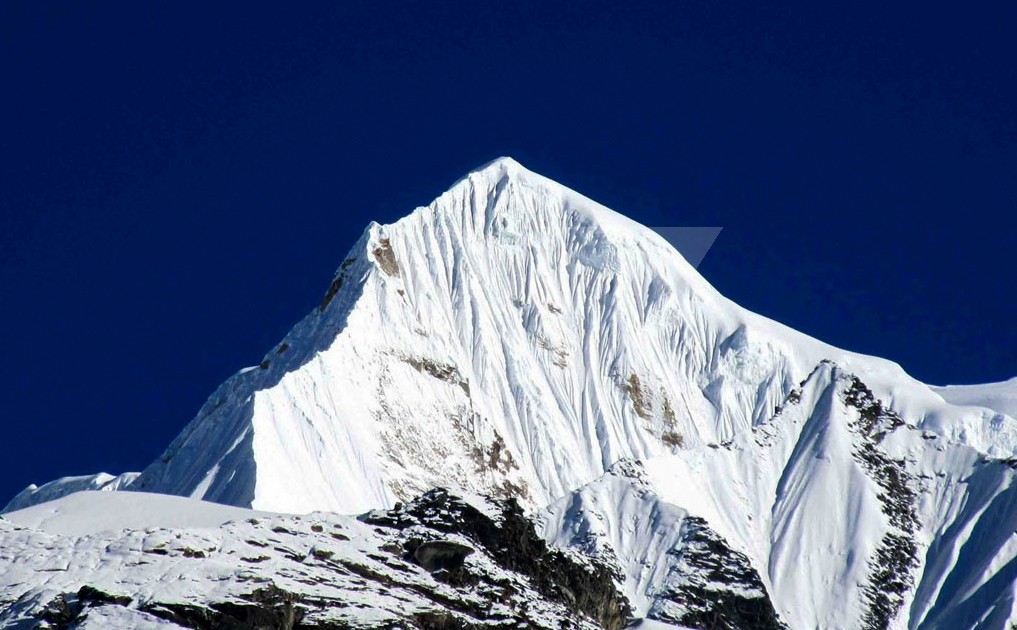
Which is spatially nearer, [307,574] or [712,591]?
[307,574]

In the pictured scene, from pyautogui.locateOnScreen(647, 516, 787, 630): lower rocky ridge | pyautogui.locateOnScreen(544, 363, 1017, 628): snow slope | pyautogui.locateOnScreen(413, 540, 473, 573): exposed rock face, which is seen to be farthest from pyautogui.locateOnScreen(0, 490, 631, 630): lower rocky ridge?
pyautogui.locateOnScreen(544, 363, 1017, 628): snow slope

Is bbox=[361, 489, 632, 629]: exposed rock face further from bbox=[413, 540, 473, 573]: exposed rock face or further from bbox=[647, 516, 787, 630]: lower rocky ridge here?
bbox=[647, 516, 787, 630]: lower rocky ridge

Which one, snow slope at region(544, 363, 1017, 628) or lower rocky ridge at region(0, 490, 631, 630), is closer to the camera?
lower rocky ridge at region(0, 490, 631, 630)

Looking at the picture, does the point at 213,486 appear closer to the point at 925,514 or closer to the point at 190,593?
the point at 925,514

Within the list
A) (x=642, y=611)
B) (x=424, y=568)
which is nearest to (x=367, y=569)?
(x=424, y=568)

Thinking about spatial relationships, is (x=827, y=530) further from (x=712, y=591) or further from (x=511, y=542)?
(x=511, y=542)

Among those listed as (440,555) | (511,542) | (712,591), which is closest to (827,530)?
(712,591)

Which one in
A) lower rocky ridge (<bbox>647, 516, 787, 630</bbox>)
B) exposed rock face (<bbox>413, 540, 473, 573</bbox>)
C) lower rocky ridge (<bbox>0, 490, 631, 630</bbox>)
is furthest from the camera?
lower rocky ridge (<bbox>647, 516, 787, 630</bbox>)

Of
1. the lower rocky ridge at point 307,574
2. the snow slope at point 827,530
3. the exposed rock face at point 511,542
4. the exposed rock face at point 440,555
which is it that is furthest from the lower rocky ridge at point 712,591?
the exposed rock face at point 440,555
